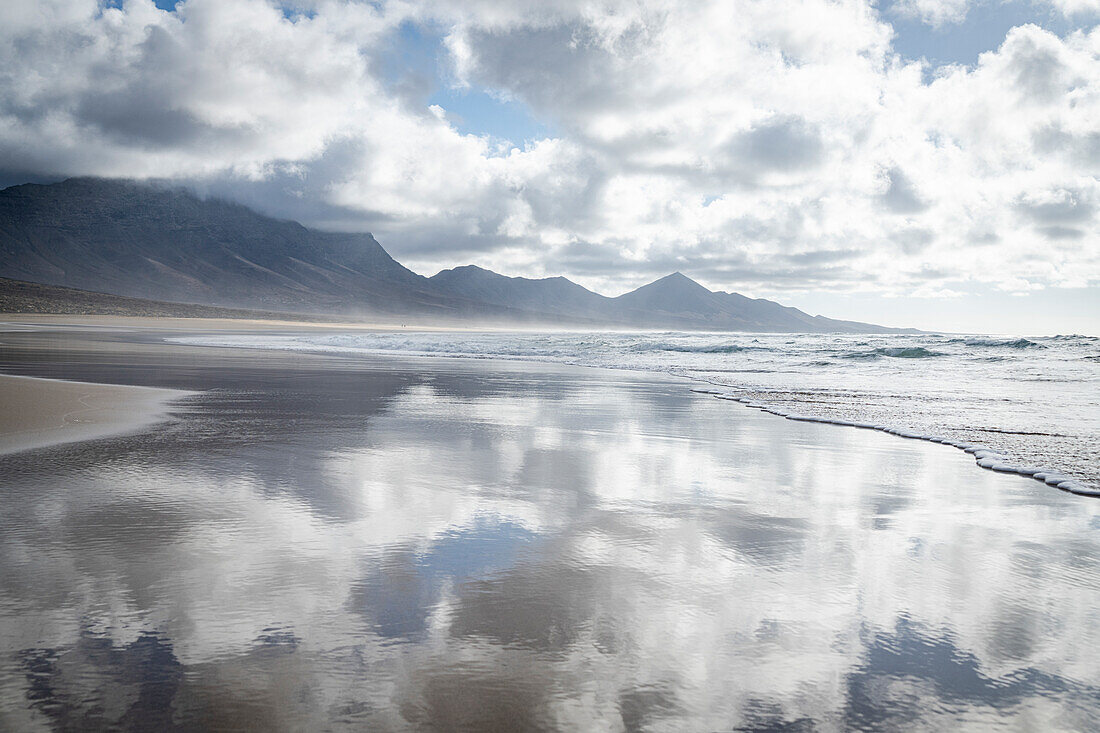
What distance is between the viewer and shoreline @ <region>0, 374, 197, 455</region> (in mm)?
7309

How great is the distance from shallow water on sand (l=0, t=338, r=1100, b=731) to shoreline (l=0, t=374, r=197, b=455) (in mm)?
843

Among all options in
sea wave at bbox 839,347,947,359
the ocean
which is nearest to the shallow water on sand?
the ocean

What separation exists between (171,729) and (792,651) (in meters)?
2.24

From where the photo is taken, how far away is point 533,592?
11.2ft

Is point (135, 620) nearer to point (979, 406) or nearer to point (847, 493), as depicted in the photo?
point (847, 493)

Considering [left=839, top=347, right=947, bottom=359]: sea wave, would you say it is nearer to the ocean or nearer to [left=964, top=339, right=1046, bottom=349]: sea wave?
the ocean

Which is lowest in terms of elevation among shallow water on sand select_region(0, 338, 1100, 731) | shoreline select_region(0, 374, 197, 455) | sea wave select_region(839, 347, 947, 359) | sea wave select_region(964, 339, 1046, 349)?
shoreline select_region(0, 374, 197, 455)

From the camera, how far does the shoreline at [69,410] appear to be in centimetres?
731

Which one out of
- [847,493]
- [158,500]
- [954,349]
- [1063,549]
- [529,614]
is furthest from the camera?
[954,349]

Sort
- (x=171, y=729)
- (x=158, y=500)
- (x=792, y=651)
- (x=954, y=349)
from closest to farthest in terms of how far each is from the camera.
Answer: (x=171, y=729), (x=792, y=651), (x=158, y=500), (x=954, y=349)

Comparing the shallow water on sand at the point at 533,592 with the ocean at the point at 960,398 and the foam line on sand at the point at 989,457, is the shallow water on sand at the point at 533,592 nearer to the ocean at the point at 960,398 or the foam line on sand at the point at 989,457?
the foam line on sand at the point at 989,457

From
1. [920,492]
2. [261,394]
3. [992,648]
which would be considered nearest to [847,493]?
[920,492]

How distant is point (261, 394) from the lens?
1208 centimetres

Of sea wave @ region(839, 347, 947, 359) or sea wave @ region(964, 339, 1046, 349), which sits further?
sea wave @ region(964, 339, 1046, 349)
